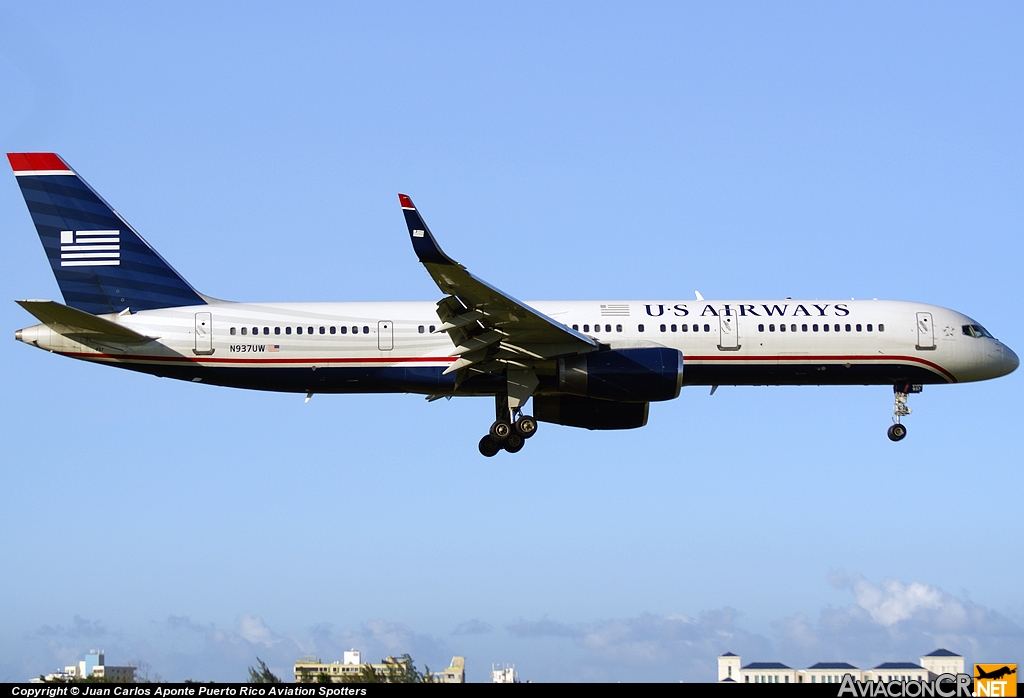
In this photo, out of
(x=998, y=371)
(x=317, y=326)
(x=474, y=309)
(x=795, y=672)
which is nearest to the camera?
(x=795, y=672)

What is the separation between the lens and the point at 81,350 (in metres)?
38.8

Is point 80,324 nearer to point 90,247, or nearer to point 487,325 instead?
point 90,247

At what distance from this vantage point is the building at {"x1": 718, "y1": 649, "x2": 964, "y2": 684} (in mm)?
28125

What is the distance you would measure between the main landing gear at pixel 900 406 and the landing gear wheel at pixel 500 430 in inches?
485

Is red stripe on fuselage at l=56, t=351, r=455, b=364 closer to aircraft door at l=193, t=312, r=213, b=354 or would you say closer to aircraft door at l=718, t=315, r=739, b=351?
aircraft door at l=193, t=312, r=213, b=354

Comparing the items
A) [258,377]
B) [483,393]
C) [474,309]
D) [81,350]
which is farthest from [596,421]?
[81,350]

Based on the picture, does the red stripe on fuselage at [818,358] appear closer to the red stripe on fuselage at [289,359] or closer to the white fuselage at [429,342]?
the white fuselage at [429,342]

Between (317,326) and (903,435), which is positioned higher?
(317,326)

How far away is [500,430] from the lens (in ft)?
132

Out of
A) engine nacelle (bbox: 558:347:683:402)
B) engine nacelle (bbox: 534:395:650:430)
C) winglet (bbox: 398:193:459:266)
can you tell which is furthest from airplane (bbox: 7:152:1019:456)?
winglet (bbox: 398:193:459:266)

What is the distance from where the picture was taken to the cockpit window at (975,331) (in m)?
42.0

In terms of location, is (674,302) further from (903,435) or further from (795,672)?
(795,672)

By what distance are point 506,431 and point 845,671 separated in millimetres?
11721

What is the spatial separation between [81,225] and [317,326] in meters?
8.49
